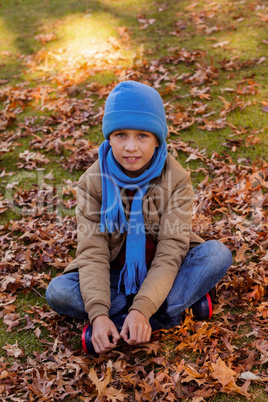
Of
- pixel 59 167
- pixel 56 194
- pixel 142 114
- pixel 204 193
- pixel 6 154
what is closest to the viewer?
pixel 142 114

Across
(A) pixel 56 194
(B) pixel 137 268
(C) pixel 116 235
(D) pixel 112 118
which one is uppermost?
(D) pixel 112 118

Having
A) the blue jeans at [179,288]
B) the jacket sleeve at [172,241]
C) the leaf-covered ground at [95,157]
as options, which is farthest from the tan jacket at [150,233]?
the leaf-covered ground at [95,157]

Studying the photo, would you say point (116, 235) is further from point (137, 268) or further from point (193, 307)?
point (193, 307)

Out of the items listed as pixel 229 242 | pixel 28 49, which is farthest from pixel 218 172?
pixel 28 49

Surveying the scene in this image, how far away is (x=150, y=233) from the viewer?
126 inches

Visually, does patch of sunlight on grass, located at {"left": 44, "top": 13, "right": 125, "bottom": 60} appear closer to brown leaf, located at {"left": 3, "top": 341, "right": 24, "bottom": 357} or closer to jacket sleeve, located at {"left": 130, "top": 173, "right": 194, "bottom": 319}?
jacket sleeve, located at {"left": 130, "top": 173, "right": 194, "bottom": 319}

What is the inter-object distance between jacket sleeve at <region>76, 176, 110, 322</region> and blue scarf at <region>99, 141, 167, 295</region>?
11cm

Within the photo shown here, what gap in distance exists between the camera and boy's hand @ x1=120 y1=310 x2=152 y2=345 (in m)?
2.66

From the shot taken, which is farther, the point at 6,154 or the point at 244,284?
the point at 6,154

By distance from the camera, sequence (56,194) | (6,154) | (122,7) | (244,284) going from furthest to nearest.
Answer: (122,7) → (6,154) → (56,194) → (244,284)

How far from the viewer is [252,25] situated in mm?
7426

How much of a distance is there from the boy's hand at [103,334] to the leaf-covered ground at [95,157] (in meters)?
0.21

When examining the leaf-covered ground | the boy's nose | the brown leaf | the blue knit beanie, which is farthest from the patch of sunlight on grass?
the brown leaf

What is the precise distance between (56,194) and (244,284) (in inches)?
108
